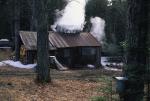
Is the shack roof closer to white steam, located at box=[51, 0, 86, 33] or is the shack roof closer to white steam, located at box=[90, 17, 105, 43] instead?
white steam, located at box=[51, 0, 86, 33]

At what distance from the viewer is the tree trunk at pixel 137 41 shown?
621 centimetres

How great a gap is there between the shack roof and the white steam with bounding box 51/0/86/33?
759mm

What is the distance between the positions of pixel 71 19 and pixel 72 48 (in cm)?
624

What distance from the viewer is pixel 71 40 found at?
1197 inches

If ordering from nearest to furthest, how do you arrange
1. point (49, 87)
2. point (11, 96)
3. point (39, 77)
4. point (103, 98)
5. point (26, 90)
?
1. point (103, 98)
2. point (11, 96)
3. point (26, 90)
4. point (49, 87)
5. point (39, 77)

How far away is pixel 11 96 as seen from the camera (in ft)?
40.0

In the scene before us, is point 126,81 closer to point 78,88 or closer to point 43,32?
point 78,88

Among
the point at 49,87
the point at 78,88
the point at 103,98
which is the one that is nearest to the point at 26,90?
the point at 49,87

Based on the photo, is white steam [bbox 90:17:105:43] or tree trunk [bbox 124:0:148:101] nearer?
tree trunk [bbox 124:0:148:101]

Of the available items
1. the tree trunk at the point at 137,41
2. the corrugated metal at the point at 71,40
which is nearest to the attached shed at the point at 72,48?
the corrugated metal at the point at 71,40

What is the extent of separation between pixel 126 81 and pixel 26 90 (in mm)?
8113

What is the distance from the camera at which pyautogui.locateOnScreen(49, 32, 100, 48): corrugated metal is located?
29.5 meters

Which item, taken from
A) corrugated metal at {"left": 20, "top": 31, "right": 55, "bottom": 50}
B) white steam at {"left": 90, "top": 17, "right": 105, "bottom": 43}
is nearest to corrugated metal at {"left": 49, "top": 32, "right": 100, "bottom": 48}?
corrugated metal at {"left": 20, "top": 31, "right": 55, "bottom": 50}

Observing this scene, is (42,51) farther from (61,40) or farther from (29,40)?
(61,40)
